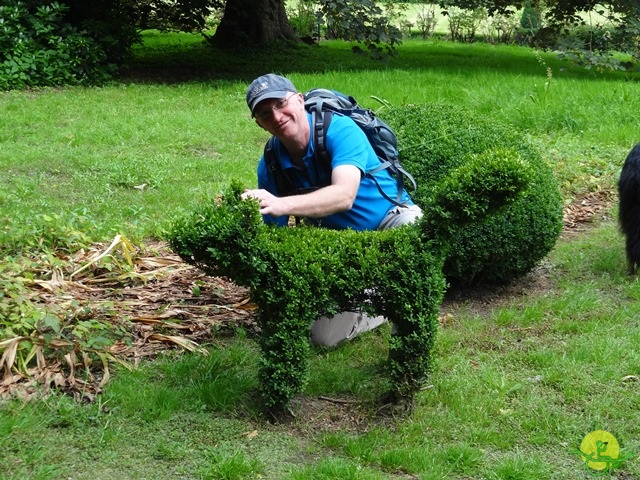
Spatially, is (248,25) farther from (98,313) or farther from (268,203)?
(268,203)

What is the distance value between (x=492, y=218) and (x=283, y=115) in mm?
1936

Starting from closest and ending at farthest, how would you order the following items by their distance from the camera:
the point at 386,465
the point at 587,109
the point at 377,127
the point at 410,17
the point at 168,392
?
the point at 386,465 → the point at 168,392 → the point at 377,127 → the point at 587,109 → the point at 410,17

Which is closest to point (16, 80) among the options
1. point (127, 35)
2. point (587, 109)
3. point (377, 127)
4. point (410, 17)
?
point (127, 35)

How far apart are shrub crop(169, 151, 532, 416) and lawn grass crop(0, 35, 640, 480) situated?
1.05 ft

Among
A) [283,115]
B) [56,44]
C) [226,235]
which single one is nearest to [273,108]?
[283,115]

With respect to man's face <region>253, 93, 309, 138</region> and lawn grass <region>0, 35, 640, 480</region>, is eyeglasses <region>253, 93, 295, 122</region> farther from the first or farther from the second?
lawn grass <region>0, 35, 640, 480</region>

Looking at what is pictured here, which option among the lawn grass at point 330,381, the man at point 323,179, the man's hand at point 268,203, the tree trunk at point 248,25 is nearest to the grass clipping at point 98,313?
the lawn grass at point 330,381

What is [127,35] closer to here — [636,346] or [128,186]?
[128,186]

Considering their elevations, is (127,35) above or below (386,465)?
above

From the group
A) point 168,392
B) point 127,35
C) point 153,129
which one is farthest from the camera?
point 127,35

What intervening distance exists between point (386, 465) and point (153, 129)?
785 cm

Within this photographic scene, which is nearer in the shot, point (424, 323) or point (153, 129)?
point (424, 323)

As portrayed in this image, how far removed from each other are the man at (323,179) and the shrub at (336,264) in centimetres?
18

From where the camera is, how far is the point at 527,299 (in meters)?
5.99
